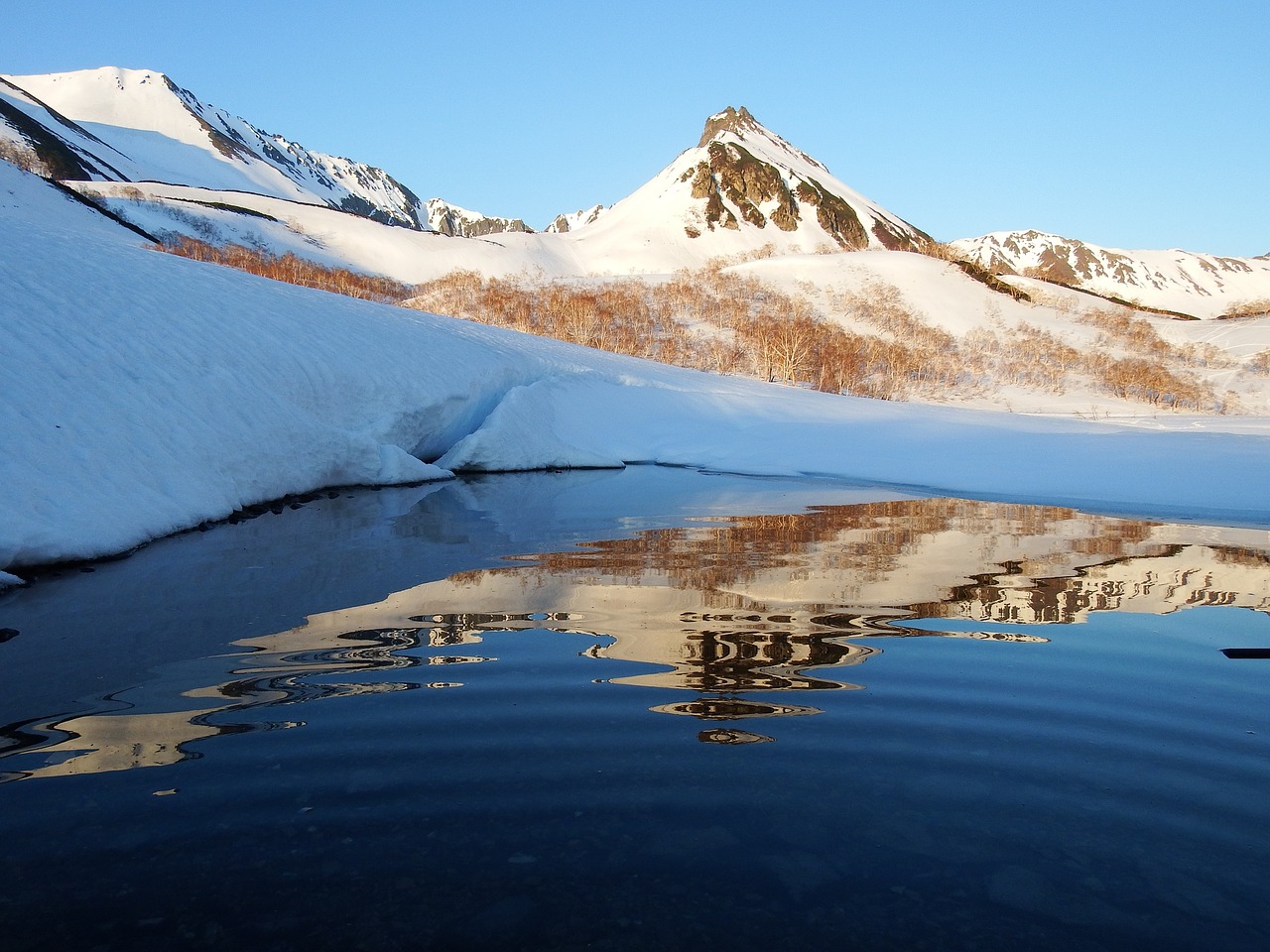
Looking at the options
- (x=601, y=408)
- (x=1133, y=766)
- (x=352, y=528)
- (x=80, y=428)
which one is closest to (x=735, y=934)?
(x=1133, y=766)

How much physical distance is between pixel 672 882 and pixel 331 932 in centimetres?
82

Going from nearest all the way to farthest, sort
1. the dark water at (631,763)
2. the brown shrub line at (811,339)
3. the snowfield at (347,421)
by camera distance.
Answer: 1. the dark water at (631,763)
2. the snowfield at (347,421)
3. the brown shrub line at (811,339)

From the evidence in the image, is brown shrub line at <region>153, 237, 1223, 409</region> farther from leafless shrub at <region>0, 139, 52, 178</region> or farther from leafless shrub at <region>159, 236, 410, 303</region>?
leafless shrub at <region>0, 139, 52, 178</region>

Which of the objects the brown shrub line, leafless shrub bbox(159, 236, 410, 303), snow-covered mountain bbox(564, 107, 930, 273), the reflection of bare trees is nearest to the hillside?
the brown shrub line

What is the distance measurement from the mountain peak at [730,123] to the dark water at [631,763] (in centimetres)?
13466

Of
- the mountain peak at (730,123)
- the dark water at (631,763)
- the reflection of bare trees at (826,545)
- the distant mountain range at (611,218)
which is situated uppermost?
the mountain peak at (730,123)

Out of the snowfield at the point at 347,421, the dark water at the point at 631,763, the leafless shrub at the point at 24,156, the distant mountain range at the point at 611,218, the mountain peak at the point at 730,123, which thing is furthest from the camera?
the mountain peak at the point at 730,123

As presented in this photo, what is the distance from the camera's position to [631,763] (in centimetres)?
274

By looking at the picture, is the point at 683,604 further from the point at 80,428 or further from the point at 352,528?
the point at 80,428

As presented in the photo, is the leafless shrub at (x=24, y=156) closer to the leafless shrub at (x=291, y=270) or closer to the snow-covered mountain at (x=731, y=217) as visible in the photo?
the leafless shrub at (x=291, y=270)

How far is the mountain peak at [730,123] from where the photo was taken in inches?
5128

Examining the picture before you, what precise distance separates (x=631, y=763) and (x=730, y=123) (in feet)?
474

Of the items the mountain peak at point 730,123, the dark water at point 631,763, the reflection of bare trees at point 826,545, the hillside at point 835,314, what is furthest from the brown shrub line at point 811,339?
the mountain peak at point 730,123

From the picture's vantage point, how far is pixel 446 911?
1.94 m
